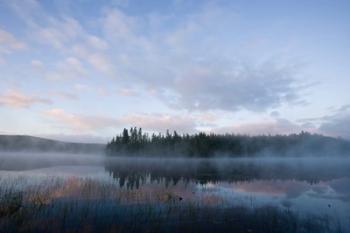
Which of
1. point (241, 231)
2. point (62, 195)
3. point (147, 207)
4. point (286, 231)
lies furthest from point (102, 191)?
point (286, 231)

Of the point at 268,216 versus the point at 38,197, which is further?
the point at 38,197

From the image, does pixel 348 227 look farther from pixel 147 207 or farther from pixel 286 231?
pixel 147 207

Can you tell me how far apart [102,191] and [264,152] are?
184 metres

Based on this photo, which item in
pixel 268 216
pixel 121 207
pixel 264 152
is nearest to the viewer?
pixel 268 216

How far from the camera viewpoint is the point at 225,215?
58.3ft

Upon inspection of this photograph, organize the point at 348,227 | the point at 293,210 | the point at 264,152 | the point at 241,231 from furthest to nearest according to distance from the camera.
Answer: the point at 264,152, the point at 293,210, the point at 348,227, the point at 241,231

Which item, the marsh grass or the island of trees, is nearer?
the marsh grass

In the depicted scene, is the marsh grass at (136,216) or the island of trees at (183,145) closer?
the marsh grass at (136,216)

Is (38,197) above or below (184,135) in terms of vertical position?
below

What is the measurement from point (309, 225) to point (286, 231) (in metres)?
2.48

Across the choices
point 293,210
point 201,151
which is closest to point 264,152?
point 201,151

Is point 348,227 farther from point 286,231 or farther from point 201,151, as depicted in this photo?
point 201,151

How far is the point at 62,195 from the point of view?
2252 centimetres

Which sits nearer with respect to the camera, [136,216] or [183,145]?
[136,216]
